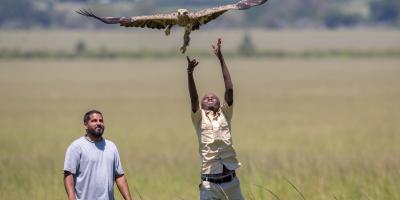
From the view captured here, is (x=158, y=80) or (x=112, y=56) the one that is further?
(x=112, y=56)

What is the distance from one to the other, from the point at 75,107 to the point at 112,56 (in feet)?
167

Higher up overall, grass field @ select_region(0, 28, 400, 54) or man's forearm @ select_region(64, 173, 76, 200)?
man's forearm @ select_region(64, 173, 76, 200)

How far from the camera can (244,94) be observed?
172 ft

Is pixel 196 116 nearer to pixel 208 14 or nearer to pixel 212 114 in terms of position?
pixel 212 114

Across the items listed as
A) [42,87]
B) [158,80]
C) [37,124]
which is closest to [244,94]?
[42,87]

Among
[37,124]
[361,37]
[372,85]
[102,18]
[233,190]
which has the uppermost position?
[102,18]

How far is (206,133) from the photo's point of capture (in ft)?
31.8

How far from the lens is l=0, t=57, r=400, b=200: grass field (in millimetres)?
15797

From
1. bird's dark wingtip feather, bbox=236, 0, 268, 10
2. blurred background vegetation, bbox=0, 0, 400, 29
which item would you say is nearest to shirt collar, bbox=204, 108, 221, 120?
bird's dark wingtip feather, bbox=236, 0, 268, 10

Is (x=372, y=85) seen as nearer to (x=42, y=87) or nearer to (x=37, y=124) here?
(x=42, y=87)

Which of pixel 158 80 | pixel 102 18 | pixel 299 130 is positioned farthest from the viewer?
pixel 158 80

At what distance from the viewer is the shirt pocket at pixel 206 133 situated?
966 centimetres

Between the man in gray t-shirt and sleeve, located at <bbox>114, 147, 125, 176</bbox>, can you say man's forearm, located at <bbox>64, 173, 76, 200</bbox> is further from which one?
sleeve, located at <bbox>114, 147, 125, 176</bbox>

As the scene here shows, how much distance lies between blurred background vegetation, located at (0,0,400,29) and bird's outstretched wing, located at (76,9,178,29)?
118 meters
